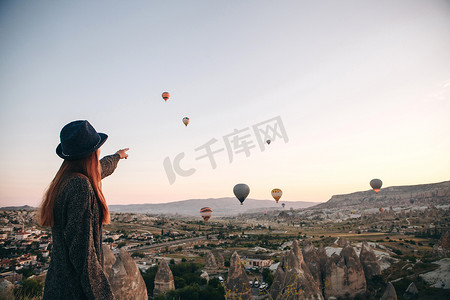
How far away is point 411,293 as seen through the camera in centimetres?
2195

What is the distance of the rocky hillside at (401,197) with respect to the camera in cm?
11712

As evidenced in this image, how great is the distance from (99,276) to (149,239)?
73.7 m

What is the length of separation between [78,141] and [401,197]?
16408 centimetres

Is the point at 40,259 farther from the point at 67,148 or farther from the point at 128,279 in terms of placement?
the point at 67,148

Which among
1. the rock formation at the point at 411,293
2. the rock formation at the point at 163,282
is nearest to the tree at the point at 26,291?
the rock formation at the point at 163,282

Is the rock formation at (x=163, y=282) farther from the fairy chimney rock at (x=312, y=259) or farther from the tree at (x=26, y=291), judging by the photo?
the fairy chimney rock at (x=312, y=259)

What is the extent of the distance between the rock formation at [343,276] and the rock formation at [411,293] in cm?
434

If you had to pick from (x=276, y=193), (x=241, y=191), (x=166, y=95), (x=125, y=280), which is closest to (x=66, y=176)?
(x=125, y=280)

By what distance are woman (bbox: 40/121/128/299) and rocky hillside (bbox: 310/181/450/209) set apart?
129642 mm

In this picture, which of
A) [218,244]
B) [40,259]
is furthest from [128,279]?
[218,244]

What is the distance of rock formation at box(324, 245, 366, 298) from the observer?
20.0 metres

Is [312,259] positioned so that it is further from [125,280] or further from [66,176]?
[66,176]

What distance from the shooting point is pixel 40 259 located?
4584 centimetres

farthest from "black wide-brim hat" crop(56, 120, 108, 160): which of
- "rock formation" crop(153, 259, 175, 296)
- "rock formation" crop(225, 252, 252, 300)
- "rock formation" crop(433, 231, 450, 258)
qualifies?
"rock formation" crop(433, 231, 450, 258)
